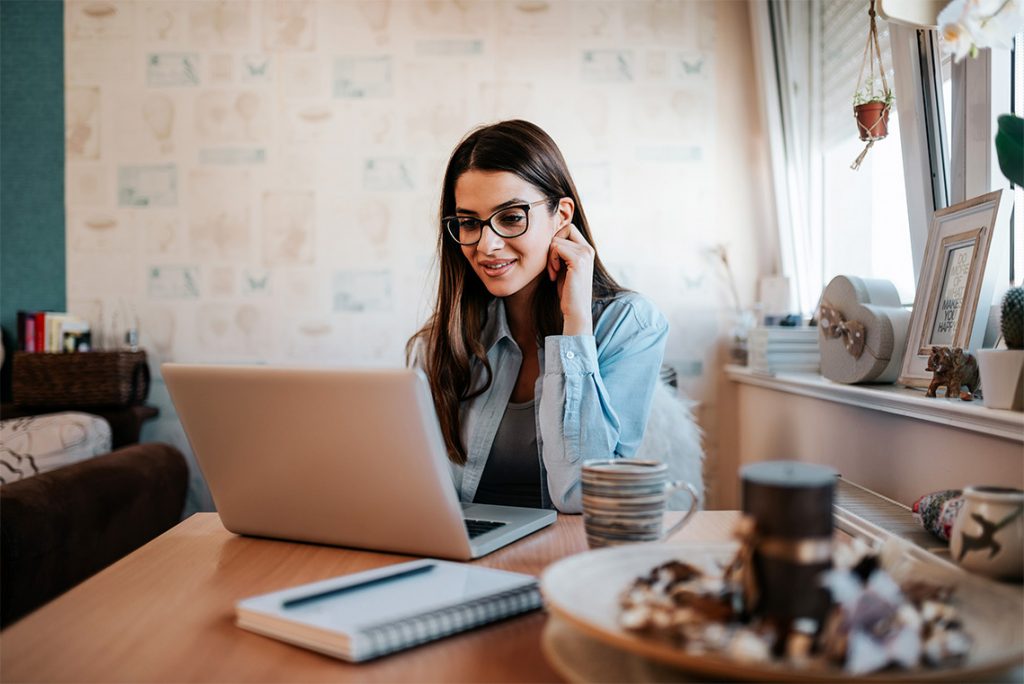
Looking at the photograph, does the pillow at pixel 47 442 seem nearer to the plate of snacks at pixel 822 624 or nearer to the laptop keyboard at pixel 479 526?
the laptop keyboard at pixel 479 526

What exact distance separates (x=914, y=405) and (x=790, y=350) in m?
0.99

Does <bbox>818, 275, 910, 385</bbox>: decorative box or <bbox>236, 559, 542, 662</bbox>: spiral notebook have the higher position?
<bbox>818, 275, 910, 385</bbox>: decorative box

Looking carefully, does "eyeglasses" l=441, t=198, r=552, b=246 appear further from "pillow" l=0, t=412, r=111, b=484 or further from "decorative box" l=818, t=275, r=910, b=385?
"pillow" l=0, t=412, r=111, b=484

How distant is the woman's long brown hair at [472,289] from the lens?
5.22 feet

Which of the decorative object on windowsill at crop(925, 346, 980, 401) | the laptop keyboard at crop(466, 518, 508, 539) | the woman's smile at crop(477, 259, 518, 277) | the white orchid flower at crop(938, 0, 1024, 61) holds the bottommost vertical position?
the laptop keyboard at crop(466, 518, 508, 539)

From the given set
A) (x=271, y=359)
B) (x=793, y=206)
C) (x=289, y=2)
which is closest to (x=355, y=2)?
(x=289, y=2)

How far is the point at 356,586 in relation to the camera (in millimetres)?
765

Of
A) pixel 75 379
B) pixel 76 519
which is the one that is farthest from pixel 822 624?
pixel 75 379

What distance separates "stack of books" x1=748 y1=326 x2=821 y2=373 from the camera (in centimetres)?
225

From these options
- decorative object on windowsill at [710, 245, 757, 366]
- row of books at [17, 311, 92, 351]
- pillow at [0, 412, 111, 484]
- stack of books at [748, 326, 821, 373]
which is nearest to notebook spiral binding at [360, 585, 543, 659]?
stack of books at [748, 326, 821, 373]

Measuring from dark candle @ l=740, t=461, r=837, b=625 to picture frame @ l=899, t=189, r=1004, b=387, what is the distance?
950mm

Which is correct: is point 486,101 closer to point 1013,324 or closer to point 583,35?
point 583,35

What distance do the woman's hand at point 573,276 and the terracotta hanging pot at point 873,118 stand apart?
26.5 inches

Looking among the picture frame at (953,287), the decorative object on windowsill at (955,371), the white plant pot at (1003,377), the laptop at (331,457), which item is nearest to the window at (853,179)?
the picture frame at (953,287)
